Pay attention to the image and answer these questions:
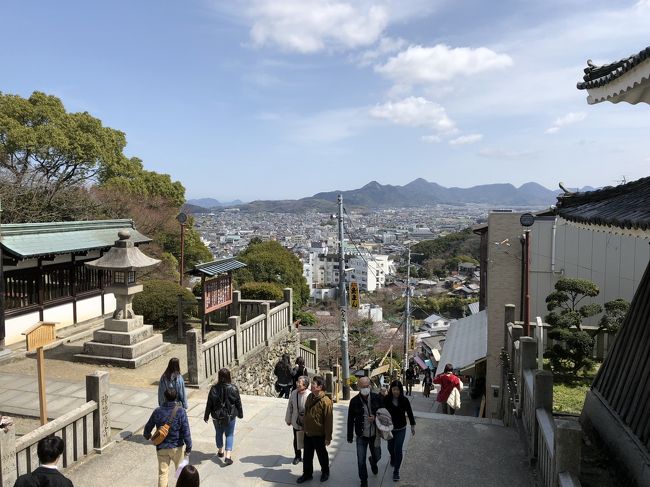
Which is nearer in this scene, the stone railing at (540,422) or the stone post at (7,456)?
the stone railing at (540,422)

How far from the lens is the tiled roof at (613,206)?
14.0 ft

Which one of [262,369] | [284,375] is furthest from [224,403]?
[262,369]

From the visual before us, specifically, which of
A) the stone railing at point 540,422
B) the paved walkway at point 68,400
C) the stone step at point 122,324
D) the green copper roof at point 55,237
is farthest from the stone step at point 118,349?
the stone railing at point 540,422

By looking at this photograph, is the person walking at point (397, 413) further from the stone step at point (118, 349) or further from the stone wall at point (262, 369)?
the stone step at point (118, 349)

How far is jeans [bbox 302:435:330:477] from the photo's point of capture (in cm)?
609

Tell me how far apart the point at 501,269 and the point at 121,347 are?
11.7 m

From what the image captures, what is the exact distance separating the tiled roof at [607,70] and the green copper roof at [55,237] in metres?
12.4

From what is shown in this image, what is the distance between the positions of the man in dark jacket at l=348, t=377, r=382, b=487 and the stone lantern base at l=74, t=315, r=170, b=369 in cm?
713

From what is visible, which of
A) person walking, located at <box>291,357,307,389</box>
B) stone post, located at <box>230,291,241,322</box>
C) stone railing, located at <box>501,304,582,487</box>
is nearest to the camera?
stone railing, located at <box>501,304,582,487</box>

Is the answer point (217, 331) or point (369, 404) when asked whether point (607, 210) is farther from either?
point (217, 331)

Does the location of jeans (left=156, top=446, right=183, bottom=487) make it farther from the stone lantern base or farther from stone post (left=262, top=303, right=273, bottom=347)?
stone post (left=262, top=303, right=273, bottom=347)

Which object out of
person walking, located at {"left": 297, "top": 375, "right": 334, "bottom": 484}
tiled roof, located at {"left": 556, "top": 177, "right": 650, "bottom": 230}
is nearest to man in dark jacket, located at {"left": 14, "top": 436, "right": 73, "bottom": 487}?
person walking, located at {"left": 297, "top": 375, "right": 334, "bottom": 484}

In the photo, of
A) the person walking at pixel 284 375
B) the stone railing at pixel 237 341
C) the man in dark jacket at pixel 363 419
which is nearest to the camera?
the man in dark jacket at pixel 363 419

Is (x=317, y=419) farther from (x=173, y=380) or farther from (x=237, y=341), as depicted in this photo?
(x=237, y=341)
